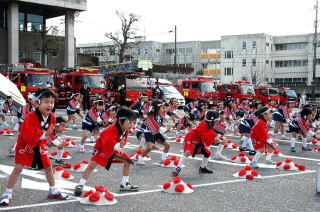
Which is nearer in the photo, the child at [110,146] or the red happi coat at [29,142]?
the red happi coat at [29,142]

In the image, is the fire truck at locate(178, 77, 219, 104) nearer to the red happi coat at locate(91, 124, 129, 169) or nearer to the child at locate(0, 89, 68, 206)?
the red happi coat at locate(91, 124, 129, 169)

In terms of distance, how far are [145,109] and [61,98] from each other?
1237cm

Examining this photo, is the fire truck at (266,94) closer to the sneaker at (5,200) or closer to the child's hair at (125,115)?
the child's hair at (125,115)

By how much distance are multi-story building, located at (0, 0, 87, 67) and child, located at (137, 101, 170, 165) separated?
118 feet

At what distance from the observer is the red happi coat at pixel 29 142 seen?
18.7 feet

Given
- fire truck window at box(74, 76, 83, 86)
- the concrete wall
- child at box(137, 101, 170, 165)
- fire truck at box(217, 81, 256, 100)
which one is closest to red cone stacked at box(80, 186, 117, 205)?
child at box(137, 101, 170, 165)

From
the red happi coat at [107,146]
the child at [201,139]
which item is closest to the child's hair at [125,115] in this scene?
the red happi coat at [107,146]

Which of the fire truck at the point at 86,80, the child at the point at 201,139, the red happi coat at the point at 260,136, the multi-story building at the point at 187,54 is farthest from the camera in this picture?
the multi-story building at the point at 187,54

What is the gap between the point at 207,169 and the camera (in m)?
8.66

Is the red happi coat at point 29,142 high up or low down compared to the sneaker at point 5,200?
up

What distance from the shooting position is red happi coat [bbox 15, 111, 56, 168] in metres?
5.71

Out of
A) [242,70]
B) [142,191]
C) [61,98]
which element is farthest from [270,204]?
[242,70]

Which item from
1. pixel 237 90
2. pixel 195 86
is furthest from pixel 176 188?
pixel 237 90

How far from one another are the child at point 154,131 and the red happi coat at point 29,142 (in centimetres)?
387
